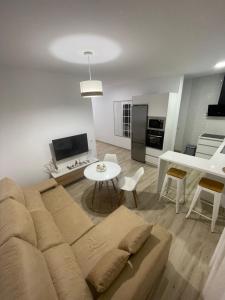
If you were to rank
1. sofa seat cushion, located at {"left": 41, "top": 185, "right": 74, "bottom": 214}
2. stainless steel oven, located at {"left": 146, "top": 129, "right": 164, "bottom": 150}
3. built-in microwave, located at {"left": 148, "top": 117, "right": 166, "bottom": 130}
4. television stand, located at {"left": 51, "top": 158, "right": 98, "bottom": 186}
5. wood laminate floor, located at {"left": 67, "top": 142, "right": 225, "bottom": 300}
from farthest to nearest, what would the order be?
stainless steel oven, located at {"left": 146, "top": 129, "right": 164, "bottom": 150} < built-in microwave, located at {"left": 148, "top": 117, "right": 166, "bottom": 130} < television stand, located at {"left": 51, "top": 158, "right": 98, "bottom": 186} < sofa seat cushion, located at {"left": 41, "top": 185, "right": 74, "bottom": 214} < wood laminate floor, located at {"left": 67, "top": 142, "right": 225, "bottom": 300}

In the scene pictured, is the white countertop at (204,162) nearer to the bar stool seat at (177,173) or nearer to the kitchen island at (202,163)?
the kitchen island at (202,163)

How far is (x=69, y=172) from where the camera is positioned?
10.9 feet

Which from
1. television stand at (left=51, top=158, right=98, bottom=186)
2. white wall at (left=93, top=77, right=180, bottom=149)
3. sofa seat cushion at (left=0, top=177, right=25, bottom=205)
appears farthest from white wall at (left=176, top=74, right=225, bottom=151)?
sofa seat cushion at (left=0, top=177, right=25, bottom=205)

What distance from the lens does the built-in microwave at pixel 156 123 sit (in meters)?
3.77

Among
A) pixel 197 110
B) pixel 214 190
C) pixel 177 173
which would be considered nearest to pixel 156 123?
pixel 197 110

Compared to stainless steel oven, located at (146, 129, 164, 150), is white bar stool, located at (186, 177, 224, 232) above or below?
below

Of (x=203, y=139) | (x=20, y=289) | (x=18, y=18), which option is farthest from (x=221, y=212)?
(x=18, y=18)

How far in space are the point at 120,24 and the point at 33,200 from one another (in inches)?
95.7

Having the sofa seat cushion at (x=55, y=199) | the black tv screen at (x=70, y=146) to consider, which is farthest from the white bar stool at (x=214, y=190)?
the black tv screen at (x=70, y=146)

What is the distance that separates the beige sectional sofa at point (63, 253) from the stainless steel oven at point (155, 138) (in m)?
2.52

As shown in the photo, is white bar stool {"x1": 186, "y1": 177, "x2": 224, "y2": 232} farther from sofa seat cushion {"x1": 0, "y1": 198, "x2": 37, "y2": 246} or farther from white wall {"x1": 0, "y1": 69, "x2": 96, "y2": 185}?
white wall {"x1": 0, "y1": 69, "x2": 96, "y2": 185}

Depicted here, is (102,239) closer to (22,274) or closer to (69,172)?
(22,274)

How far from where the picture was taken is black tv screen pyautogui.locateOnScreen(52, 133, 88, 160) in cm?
329

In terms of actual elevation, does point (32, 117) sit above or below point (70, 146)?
above
